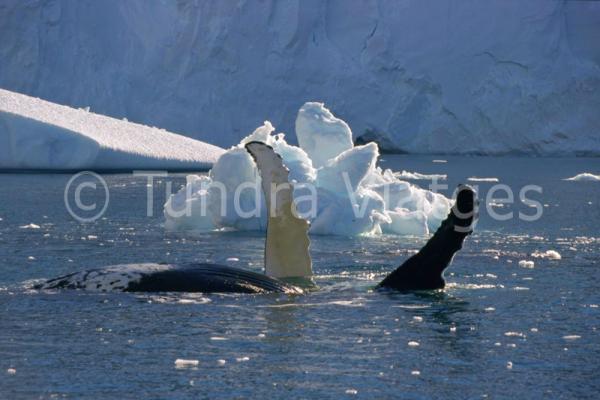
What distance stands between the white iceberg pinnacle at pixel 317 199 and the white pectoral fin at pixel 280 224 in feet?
26.4

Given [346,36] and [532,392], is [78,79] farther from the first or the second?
[532,392]

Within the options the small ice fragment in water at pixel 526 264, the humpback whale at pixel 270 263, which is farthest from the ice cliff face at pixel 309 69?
the humpback whale at pixel 270 263

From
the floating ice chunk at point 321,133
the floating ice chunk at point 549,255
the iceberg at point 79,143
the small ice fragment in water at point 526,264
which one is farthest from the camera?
the iceberg at point 79,143

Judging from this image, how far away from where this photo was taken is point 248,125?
47.7 meters

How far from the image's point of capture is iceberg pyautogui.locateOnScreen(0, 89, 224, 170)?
1330 inches

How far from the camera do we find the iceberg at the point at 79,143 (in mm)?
33781

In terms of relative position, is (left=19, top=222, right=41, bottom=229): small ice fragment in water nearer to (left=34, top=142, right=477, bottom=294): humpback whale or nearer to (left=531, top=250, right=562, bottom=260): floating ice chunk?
(left=531, top=250, right=562, bottom=260): floating ice chunk

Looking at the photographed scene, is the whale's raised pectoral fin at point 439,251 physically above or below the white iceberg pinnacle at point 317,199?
below

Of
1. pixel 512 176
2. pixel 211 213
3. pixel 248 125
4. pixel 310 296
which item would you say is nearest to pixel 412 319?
pixel 310 296

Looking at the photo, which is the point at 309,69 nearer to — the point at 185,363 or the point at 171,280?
the point at 171,280

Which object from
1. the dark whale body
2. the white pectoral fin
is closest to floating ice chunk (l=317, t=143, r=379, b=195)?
the white pectoral fin

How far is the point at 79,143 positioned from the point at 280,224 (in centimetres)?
2343

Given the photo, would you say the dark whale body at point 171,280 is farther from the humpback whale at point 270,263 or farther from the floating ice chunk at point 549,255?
the floating ice chunk at point 549,255

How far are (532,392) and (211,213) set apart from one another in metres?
13.4
